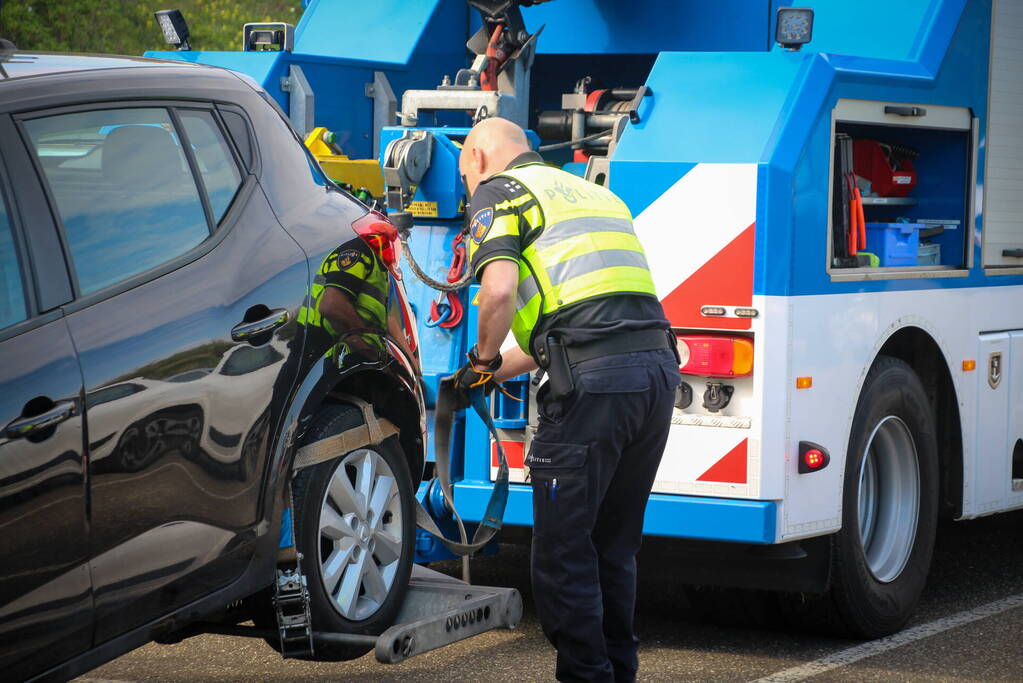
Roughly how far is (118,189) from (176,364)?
444 millimetres

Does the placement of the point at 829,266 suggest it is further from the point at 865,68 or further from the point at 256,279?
the point at 256,279

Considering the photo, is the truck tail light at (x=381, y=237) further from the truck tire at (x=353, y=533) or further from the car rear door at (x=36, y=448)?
the car rear door at (x=36, y=448)

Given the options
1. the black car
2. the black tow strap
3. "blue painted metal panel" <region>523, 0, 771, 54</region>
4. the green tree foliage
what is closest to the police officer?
the black tow strap

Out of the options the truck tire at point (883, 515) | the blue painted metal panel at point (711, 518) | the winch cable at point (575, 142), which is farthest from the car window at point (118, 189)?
the truck tire at point (883, 515)

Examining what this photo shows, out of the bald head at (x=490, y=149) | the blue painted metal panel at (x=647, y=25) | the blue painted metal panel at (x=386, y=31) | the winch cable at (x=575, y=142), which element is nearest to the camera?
the bald head at (x=490, y=149)

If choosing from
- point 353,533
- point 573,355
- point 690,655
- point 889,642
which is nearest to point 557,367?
point 573,355

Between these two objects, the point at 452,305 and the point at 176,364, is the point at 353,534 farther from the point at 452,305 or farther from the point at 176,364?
the point at 452,305

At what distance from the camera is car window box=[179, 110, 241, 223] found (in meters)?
4.02

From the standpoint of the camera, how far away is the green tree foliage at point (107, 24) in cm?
1978

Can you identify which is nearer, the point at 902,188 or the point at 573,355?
the point at 573,355

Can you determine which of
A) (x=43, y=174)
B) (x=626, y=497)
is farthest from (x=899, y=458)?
(x=43, y=174)

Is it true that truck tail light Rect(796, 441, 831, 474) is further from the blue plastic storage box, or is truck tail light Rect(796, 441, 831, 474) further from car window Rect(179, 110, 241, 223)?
car window Rect(179, 110, 241, 223)

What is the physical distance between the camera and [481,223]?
4.48 meters

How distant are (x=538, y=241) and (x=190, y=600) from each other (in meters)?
1.42
